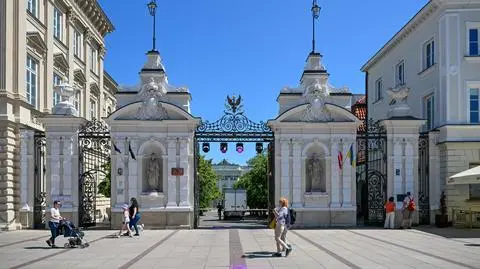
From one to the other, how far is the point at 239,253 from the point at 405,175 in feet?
42.9

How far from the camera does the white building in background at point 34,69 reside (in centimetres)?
A: 2784

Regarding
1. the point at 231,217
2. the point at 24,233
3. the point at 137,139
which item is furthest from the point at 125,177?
the point at 231,217

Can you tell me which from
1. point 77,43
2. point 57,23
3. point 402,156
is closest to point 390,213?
point 402,156

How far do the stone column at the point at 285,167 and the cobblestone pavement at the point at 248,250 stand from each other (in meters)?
2.66

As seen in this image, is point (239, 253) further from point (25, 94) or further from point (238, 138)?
point (25, 94)

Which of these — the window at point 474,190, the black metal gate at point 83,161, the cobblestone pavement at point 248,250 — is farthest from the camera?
the window at point 474,190

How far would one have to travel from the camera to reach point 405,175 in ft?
96.6

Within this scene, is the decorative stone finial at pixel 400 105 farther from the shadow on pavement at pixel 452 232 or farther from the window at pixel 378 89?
the window at pixel 378 89

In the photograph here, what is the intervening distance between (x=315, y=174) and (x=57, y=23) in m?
18.5

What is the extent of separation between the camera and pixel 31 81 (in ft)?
108

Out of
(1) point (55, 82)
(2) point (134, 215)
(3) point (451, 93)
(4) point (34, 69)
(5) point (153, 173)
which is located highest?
(4) point (34, 69)

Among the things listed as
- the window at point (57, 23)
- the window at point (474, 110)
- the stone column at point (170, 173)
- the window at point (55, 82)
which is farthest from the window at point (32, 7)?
the window at point (474, 110)

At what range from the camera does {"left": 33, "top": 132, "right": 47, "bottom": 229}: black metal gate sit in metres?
28.6

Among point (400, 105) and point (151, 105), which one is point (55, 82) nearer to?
point (151, 105)
